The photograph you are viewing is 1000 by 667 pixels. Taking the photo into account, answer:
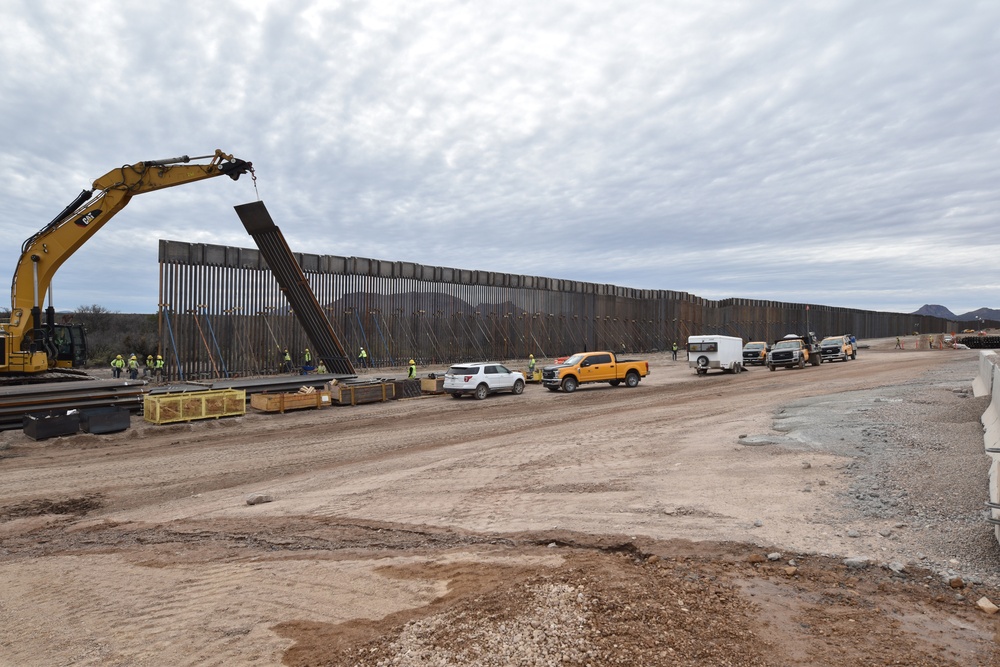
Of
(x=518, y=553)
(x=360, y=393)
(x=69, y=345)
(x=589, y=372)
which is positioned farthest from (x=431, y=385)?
(x=518, y=553)

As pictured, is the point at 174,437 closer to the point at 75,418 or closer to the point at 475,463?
the point at 75,418

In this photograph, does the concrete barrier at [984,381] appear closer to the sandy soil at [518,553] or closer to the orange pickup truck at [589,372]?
the sandy soil at [518,553]

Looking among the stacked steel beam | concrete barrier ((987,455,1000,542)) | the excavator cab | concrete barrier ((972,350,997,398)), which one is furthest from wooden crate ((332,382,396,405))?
concrete barrier ((987,455,1000,542))

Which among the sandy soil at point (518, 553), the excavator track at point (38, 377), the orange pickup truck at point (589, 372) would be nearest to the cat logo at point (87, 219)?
the excavator track at point (38, 377)

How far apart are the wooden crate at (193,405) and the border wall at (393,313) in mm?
9371

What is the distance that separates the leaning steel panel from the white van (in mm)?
19760

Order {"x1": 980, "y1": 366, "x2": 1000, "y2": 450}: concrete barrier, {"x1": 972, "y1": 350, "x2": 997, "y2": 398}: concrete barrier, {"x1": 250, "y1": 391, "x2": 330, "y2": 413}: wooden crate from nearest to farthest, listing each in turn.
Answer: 1. {"x1": 980, "y1": 366, "x2": 1000, "y2": 450}: concrete barrier
2. {"x1": 972, "y1": 350, "x2": 997, "y2": 398}: concrete barrier
3. {"x1": 250, "y1": 391, "x2": 330, "y2": 413}: wooden crate

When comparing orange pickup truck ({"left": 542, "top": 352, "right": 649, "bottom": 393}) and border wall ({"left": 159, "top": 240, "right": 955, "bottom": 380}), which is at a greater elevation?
border wall ({"left": 159, "top": 240, "right": 955, "bottom": 380})

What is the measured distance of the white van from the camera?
33.5m

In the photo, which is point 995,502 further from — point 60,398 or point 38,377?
point 38,377

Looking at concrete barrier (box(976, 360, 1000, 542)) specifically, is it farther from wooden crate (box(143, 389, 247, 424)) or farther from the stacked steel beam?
the stacked steel beam

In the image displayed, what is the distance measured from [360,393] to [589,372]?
34.9 feet

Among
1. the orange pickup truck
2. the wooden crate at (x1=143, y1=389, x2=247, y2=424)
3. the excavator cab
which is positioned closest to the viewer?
the wooden crate at (x1=143, y1=389, x2=247, y2=424)

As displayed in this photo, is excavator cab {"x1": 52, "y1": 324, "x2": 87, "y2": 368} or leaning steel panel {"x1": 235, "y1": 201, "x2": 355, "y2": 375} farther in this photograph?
leaning steel panel {"x1": 235, "y1": 201, "x2": 355, "y2": 375}
